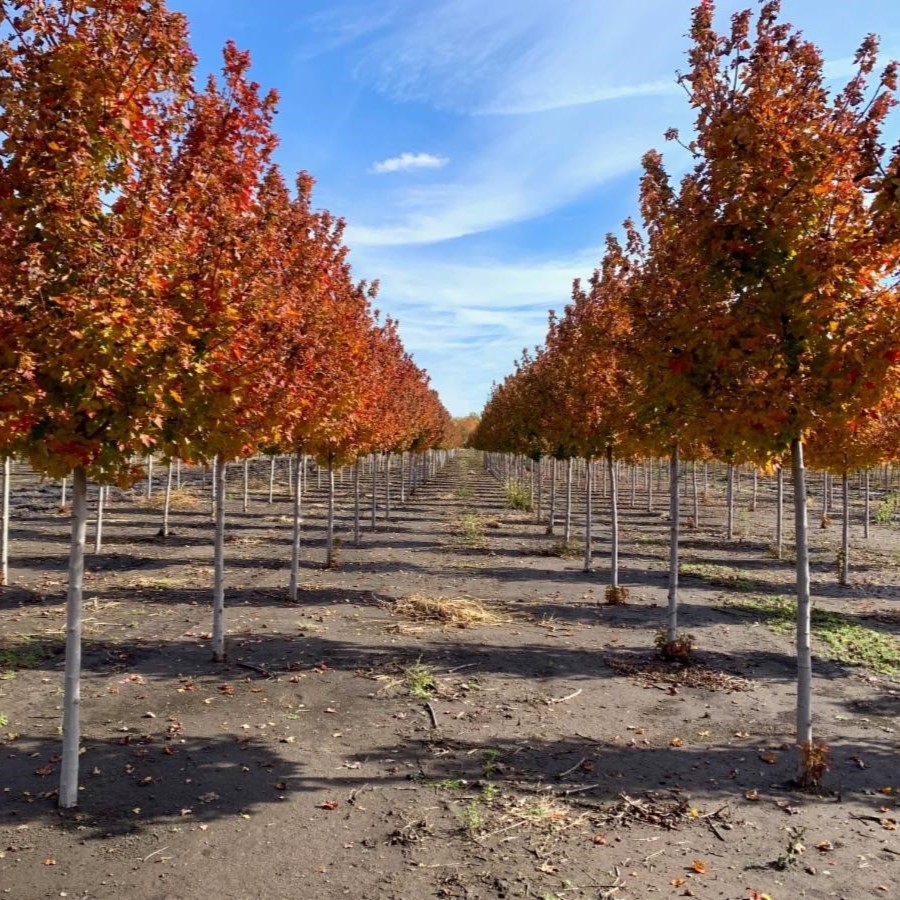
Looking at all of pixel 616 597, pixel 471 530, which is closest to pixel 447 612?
pixel 616 597

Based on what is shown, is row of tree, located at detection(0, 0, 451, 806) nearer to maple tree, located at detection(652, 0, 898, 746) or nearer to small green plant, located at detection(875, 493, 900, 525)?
maple tree, located at detection(652, 0, 898, 746)

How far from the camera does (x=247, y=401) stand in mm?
7328

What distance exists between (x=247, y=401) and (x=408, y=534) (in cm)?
1644

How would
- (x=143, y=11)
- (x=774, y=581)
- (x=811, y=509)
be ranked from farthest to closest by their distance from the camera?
(x=811, y=509), (x=774, y=581), (x=143, y=11)

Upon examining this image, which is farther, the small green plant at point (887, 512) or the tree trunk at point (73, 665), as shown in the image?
the small green plant at point (887, 512)

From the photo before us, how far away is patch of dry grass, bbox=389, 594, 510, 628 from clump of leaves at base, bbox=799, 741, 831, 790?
603cm

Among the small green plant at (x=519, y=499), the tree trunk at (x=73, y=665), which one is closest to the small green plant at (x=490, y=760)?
the tree trunk at (x=73, y=665)

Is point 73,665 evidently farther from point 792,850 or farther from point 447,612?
point 447,612

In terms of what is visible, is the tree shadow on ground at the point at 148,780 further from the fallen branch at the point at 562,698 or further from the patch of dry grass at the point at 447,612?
the patch of dry grass at the point at 447,612

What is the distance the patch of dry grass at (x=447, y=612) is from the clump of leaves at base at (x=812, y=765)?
603 centimetres

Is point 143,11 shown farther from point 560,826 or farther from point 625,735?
point 625,735

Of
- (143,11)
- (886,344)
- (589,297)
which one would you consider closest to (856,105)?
(886,344)

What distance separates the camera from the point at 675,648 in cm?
986

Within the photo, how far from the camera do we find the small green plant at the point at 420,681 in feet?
26.6
